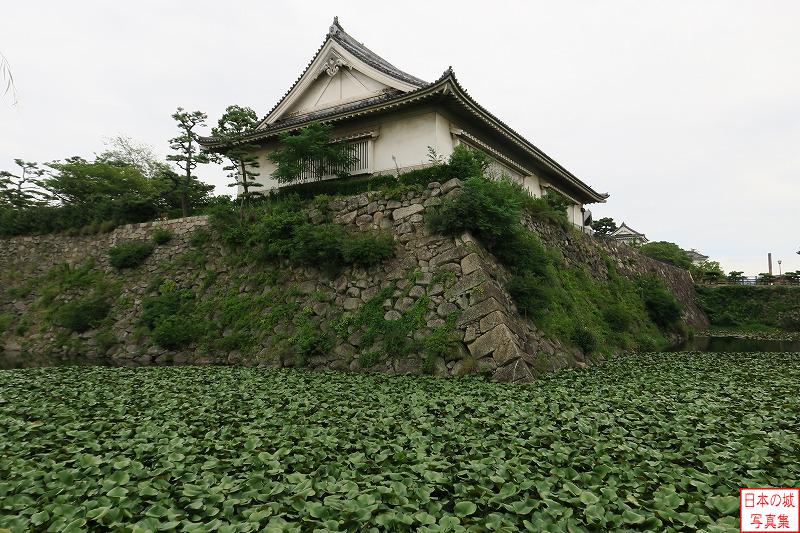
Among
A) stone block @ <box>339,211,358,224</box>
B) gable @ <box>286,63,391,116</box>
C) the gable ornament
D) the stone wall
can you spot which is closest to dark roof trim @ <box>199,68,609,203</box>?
gable @ <box>286,63,391,116</box>

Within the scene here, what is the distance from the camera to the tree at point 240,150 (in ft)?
46.2

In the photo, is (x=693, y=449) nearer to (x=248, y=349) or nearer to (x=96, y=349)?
(x=248, y=349)

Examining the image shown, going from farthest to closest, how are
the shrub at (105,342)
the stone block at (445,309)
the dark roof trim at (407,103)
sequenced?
the shrub at (105,342), the dark roof trim at (407,103), the stone block at (445,309)

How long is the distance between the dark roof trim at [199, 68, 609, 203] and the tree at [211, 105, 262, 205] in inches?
16.8

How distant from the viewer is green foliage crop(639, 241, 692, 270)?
33469 millimetres

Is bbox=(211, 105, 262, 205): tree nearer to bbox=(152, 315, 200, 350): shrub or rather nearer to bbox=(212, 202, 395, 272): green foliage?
bbox=(212, 202, 395, 272): green foliage

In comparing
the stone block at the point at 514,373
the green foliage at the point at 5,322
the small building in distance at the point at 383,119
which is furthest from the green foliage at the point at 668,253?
the green foliage at the point at 5,322

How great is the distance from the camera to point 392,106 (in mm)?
12039

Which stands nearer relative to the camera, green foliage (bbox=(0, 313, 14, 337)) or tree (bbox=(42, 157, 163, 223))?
green foliage (bbox=(0, 313, 14, 337))

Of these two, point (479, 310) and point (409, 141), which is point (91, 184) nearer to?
point (409, 141)

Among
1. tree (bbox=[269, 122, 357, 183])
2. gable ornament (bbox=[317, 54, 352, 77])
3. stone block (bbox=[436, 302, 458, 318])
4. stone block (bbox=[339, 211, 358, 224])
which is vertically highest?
gable ornament (bbox=[317, 54, 352, 77])

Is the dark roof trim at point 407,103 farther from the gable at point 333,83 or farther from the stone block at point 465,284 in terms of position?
the stone block at point 465,284

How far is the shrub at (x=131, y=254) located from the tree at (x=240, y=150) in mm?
4218

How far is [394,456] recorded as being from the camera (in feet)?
12.6
